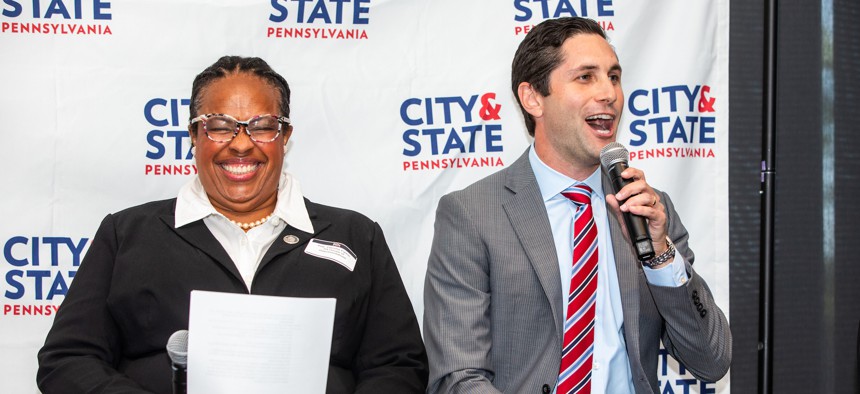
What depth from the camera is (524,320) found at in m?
2.39

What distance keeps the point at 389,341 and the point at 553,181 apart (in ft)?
2.20

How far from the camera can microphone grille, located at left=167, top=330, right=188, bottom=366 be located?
6.47ft

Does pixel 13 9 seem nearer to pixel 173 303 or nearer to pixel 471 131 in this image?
pixel 173 303

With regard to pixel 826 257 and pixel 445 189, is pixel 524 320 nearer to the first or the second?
pixel 445 189

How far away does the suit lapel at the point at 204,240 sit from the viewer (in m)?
2.38

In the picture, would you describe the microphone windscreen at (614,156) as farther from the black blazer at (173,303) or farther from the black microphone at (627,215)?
the black blazer at (173,303)

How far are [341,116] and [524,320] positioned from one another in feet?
3.75

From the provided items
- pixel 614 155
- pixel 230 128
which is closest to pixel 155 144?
pixel 230 128

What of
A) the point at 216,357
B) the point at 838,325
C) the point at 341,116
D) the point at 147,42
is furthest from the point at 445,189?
the point at 838,325

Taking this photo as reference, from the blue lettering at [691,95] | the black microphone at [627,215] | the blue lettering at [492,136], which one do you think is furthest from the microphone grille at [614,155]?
the blue lettering at [691,95]

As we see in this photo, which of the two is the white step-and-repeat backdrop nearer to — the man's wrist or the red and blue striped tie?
the red and blue striped tie

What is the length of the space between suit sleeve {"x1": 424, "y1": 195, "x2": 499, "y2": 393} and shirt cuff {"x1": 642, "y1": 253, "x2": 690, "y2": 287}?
47cm

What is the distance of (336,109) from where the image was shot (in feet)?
10.3

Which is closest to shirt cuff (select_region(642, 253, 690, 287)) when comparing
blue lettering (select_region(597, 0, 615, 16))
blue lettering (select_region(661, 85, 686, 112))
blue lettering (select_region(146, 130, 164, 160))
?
blue lettering (select_region(661, 85, 686, 112))
